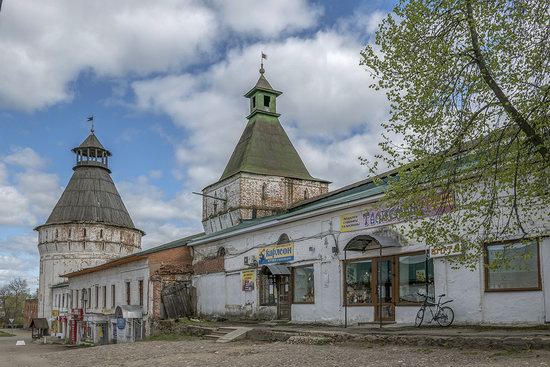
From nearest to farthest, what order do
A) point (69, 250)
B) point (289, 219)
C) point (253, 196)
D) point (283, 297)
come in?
point (289, 219) < point (283, 297) < point (253, 196) < point (69, 250)

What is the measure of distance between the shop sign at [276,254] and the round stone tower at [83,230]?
40.5 m

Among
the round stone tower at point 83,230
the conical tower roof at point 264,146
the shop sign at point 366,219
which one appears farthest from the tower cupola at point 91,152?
the shop sign at point 366,219

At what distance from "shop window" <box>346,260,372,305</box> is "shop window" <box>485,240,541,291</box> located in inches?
184

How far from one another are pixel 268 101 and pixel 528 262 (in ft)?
92.8

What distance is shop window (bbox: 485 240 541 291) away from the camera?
46.5 feet

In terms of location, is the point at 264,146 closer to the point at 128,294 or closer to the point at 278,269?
the point at 128,294

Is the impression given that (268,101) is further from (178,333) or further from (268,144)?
(178,333)

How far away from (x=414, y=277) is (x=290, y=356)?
17.6 feet

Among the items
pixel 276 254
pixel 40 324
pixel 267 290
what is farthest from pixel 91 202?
pixel 276 254

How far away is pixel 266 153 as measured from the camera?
126ft

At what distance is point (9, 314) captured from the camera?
95.2 m

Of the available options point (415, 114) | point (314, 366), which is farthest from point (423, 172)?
point (314, 366)

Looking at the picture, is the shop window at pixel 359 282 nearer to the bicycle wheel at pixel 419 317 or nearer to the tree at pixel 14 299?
the bicycle wheel at pixel 419 317

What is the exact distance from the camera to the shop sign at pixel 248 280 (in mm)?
25328
